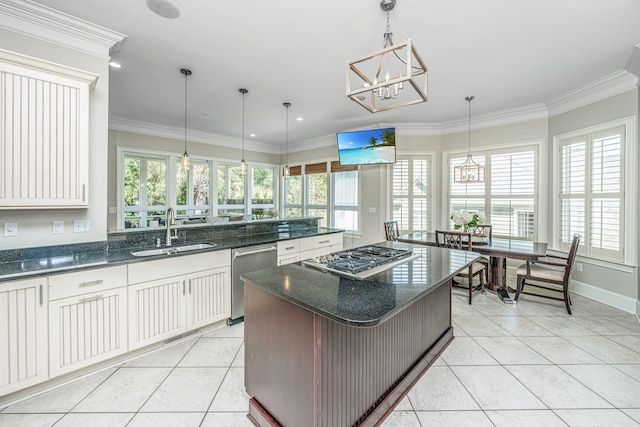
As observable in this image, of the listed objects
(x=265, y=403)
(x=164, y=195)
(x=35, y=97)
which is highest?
(x=35, y=97)

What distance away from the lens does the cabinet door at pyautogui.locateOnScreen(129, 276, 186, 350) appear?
2187mm

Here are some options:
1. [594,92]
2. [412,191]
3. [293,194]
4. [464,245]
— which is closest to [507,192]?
[412,191]

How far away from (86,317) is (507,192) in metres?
5.60

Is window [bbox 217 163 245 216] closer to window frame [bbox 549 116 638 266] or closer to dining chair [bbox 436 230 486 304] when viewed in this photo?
dining chair [bbox 436 230 486 304]

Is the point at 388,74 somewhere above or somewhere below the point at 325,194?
above

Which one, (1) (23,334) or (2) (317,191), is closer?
(1) (23,334)

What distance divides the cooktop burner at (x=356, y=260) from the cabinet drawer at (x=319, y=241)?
1.31 metres

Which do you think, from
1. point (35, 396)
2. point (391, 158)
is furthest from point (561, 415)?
point (391, 158)

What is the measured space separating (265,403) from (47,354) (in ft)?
5.05

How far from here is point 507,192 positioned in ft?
14.9

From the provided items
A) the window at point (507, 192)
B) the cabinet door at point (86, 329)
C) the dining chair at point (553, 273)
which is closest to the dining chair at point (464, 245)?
the dining chair at point (553, 273)

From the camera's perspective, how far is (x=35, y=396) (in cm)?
184

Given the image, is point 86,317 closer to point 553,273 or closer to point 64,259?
point 64,259

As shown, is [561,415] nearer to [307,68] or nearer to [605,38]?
[605,38]
